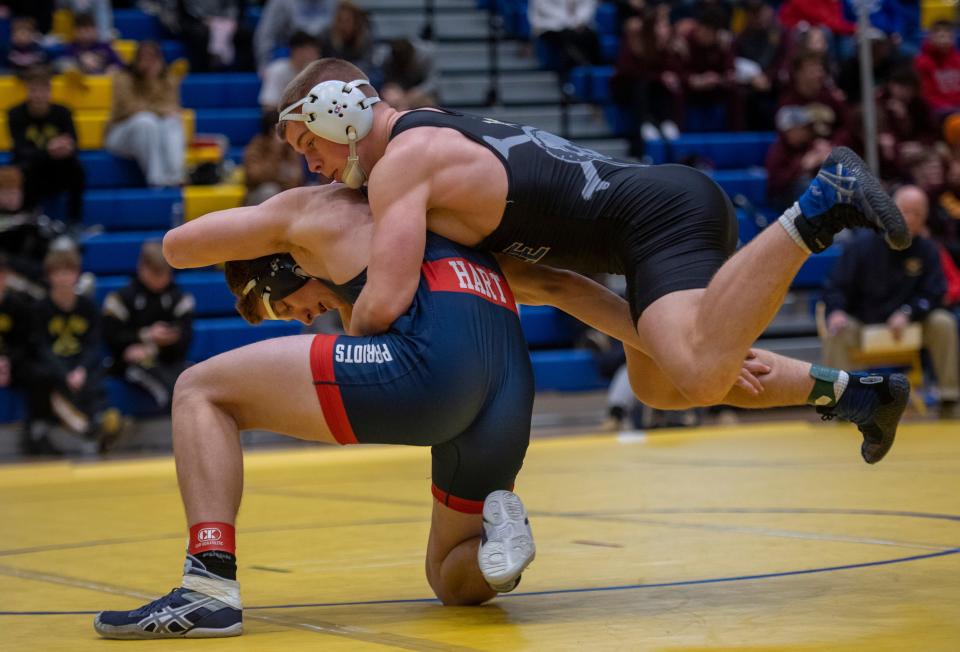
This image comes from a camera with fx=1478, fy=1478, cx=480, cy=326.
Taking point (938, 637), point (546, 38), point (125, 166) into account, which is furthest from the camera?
point (546, 38)

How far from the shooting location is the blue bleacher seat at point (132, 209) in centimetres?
1070

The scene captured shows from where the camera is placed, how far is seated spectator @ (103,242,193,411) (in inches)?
364

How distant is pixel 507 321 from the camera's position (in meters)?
3.54

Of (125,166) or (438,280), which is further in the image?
(125,166)

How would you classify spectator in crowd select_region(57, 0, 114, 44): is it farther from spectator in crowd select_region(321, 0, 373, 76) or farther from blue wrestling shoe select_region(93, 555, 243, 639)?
blue wrestling shoe select_region(93, 555, 243, 639)

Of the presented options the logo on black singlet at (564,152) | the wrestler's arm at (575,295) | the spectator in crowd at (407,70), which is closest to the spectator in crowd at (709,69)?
the spectator in crowd at (407,70)

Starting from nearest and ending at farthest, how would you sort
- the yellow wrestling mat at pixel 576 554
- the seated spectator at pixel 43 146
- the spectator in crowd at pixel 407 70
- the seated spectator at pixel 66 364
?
the yellow wrestling mat at pixel 576 554
the seated spectator at pixel 66 364
the seated spectator at pixel 43 146
the spectator in crowd at pixel 407 70

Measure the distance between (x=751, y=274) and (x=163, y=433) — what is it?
6.55 metres

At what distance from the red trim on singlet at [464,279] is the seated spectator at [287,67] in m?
7.88

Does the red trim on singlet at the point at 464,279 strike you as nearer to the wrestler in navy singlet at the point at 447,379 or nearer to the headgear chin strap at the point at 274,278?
the wrestler in navy singlet at the point at 447,379

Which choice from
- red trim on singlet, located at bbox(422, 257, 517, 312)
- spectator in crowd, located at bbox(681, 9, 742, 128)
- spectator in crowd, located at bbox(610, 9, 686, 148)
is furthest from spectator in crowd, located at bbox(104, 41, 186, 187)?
red trim on singlet, located at bbox(422, 257, 517, 312)

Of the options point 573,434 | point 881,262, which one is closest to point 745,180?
point 881,262

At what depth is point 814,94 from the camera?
12.4 m

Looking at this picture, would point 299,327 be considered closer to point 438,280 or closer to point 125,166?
point 125,166
